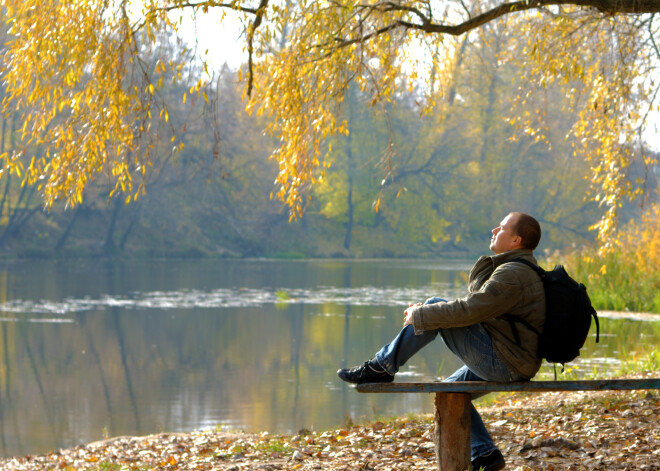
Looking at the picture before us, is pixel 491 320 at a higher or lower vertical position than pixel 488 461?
higher

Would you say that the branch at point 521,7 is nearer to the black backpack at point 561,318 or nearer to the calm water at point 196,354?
the black backpack at point 561,318

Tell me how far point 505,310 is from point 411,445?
212 cm

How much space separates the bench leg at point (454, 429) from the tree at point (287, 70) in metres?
2.59

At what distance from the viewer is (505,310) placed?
4027 millimetres

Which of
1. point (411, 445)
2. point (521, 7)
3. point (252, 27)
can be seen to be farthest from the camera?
point (252, 27)

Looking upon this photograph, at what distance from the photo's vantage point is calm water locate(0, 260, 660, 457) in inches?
387

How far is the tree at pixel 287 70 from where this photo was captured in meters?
6.77

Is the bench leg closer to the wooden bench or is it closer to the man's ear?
the wooden bench

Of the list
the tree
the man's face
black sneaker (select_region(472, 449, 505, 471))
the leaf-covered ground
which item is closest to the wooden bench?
black sneaker (select_region(472, 449, 505, 471))

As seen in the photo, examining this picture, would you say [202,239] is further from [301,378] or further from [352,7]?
[352,7]

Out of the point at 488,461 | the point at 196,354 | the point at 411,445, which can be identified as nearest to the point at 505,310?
the point at 488,461

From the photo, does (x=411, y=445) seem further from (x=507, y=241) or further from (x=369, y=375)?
(x=507, y=241)

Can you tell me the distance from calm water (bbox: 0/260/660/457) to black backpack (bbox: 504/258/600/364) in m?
4.37

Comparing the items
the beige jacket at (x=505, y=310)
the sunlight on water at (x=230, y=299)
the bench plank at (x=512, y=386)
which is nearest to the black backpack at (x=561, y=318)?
the beige jacket at (x=505, y=310)
